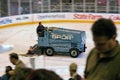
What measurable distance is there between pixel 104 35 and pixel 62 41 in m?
14.5

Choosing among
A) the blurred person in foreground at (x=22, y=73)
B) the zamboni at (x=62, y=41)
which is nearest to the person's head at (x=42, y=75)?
the blurred person in foreground at (x=22, y=73)

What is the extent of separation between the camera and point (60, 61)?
15141 millimetres

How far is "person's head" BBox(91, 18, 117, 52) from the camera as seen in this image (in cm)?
209

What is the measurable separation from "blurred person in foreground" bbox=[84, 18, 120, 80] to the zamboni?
1398 centimetres

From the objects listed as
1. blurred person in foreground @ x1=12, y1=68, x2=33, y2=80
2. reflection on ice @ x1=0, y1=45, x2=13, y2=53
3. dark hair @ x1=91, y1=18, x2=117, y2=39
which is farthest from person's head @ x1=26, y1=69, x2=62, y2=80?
reflection on ice @ x1=0, y1=45, x2=13, y2=53

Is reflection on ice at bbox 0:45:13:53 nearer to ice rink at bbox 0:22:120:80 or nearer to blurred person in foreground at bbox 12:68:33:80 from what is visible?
ice rink at bbox 0:22:120:80

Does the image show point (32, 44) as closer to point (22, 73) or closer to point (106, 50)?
point (22, 73)

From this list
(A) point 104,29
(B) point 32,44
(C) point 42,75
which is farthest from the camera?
(B) point 32,44

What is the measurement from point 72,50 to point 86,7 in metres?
9.01

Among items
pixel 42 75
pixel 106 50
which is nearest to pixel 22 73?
pixel 42 75

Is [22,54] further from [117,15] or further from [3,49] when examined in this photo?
[117,15]

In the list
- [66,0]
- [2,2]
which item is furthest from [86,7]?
[2,2]

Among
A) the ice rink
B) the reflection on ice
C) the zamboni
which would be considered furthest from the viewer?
the reflection on ice

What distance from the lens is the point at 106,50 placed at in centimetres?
210
